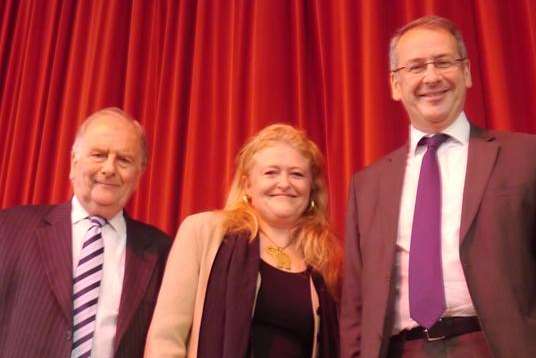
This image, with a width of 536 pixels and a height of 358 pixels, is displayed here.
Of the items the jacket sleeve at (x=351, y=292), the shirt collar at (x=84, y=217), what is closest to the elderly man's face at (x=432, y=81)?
the jacket sleeve at (x=351, y=292)

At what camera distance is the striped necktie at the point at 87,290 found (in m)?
1.82

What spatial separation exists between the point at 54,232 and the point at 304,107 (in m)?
1.32

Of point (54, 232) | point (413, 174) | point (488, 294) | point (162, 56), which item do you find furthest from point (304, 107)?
point (488, 294)

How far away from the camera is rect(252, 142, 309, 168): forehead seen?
2.05m

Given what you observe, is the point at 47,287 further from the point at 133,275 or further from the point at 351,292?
the point at 351,292

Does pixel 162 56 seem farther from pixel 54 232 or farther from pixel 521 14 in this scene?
pixel 521 14

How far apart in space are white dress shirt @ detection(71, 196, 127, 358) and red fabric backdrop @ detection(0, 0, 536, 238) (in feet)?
2.53

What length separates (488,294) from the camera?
1.44m

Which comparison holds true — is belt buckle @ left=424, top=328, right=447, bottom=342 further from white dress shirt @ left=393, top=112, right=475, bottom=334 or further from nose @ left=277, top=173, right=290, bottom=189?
nose @ left=277, top=173, right=290, bottom=189

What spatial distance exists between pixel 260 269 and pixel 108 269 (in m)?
0.50

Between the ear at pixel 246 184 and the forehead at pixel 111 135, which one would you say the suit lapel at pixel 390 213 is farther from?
the forehead at pixel 111 135

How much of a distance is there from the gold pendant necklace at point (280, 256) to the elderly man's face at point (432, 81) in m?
0.59

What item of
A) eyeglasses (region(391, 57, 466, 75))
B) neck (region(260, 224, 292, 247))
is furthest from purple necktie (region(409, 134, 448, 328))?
neck (region(260, 224, 292, 247))

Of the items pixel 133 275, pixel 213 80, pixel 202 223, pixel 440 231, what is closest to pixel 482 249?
pixel 440 231
